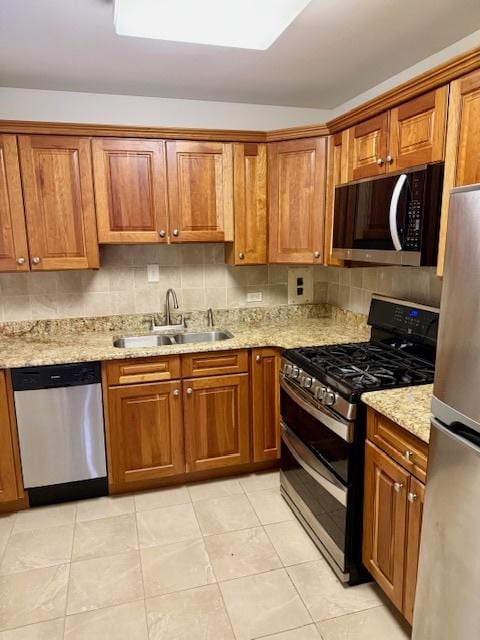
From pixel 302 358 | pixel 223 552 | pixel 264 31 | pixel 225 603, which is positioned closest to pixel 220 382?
pixel 302 358

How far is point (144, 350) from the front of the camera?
2488mm

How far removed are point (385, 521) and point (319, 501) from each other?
45 centimetres

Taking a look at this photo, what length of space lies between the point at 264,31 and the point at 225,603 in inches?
89.3

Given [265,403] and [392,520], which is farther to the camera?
[265,403]

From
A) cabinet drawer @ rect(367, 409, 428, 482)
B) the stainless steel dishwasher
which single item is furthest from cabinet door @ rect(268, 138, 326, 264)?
the stainless steel dishwasher

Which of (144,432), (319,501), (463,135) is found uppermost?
(463,135)

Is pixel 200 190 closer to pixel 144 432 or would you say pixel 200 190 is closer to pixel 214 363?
pixel 214 363

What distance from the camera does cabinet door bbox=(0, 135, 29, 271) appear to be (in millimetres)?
2393

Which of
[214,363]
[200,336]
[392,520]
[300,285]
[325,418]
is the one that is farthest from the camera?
[300,285]

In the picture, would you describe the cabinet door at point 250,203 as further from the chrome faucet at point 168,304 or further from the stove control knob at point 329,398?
the stove control knob at point 329,398

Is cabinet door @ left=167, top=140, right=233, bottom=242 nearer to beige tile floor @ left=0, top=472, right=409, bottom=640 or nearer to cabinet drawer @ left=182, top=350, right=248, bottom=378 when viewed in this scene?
cabinet drawer @ left=182, top=350, right=248, bottom=378

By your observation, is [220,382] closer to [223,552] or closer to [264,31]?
[223,552]

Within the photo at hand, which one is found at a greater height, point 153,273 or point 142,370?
point 153,273

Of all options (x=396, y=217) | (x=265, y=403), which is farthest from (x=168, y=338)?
(x=396, y=217)
